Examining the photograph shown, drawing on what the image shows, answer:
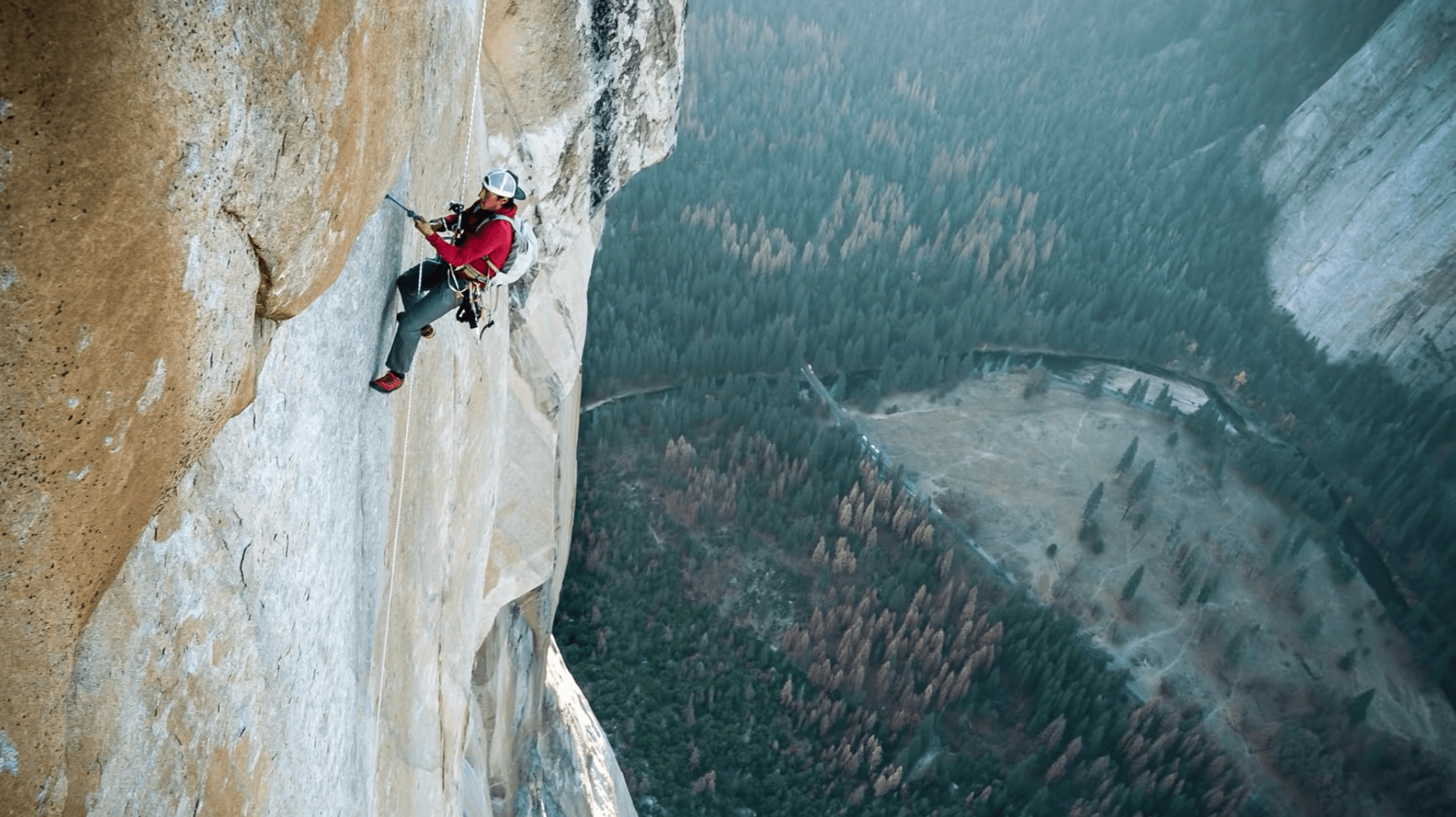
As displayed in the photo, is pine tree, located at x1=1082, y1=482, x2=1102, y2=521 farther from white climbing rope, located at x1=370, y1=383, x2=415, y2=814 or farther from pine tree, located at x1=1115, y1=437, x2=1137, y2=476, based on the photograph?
white climbing rope, located at x1=370, y1=383, x2=415, y2=814

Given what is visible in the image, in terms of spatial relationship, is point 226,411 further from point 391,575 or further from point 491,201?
→ point 491,201

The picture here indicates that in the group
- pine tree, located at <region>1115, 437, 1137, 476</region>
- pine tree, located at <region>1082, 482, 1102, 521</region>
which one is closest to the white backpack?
pine tree, located at <region>1082, 482, 1102, 521</region>

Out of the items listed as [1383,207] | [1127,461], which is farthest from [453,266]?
[1383,207]

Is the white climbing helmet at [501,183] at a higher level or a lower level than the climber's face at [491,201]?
higher

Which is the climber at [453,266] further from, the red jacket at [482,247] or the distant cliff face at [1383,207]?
the distant cliff face at [1383,207]

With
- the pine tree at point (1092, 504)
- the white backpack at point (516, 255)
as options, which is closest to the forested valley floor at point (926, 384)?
the pine tree at point (1092, 504)

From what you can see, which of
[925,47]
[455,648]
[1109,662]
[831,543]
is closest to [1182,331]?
[1109,662]

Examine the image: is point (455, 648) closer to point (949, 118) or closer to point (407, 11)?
point (407, 11)
